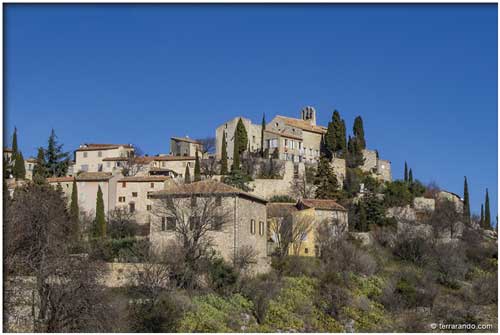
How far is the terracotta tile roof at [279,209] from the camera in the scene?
51.3m

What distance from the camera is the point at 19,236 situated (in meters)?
29.9

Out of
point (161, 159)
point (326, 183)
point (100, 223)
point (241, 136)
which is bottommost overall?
point (100, 223)

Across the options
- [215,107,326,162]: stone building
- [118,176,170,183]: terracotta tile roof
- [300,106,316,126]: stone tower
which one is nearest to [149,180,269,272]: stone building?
[118,176,170,183]: terracotta tile roof

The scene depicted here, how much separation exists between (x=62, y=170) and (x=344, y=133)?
24796mm

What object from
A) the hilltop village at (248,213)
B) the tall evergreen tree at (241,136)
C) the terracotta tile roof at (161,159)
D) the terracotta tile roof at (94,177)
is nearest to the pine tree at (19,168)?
the hilltop village at (248,213)

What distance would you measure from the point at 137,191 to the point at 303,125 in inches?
907

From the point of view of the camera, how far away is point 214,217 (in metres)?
41.8

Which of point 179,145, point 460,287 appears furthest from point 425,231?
point 179,145

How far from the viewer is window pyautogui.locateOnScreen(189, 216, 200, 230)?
137 ft

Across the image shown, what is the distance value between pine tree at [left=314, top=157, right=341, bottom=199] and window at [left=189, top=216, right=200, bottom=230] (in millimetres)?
21102

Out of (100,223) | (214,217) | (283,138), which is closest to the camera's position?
(214,217)

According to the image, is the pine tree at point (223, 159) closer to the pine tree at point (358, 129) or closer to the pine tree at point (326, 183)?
the pine tree at point (326, 183)

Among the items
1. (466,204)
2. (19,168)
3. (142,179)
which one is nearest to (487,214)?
(466,204)

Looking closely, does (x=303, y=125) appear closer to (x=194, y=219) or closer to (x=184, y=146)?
(x=184, y=146)
